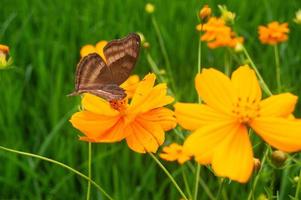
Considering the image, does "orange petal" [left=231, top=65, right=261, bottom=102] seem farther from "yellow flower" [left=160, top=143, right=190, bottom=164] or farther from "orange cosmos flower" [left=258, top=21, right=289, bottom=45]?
"orange cosmos flower" [left=258, top=21, right=289, bottom=45]

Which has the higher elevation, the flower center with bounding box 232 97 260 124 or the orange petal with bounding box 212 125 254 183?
the flower center with bounding box 232 97 260 124

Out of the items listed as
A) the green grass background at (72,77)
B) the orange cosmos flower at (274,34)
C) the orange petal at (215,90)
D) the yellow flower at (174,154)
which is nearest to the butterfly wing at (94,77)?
the orange petal at (215,90)

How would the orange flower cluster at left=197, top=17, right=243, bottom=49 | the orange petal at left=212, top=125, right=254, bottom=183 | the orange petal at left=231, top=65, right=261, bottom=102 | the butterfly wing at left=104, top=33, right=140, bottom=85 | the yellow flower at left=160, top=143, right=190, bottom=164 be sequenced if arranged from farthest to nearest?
the orange flower cluster at left=197, top=17, right=243, bottom=49 < the yellow flower at left=160, top=143, right=190, bottom=164 < the butterfly wing at left=104, top=33, right=140, bottom=85 < the orange petal at left=231, top=65, right=261, bottom=102 < the orange petal at left=212, top=125, right=254, bottom=183

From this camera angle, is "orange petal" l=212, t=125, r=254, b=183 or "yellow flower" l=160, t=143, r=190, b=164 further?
"yellow flower" l=160, t=143, r=190, b=164

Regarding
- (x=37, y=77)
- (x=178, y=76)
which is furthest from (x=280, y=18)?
(x=37, y=77)

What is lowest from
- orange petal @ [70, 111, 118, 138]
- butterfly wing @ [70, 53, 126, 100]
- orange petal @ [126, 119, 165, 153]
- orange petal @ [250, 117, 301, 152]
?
orange petal @ [126, 119, 165, 153]

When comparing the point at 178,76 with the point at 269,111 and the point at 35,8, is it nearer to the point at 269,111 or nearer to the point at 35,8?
the point at 35,8

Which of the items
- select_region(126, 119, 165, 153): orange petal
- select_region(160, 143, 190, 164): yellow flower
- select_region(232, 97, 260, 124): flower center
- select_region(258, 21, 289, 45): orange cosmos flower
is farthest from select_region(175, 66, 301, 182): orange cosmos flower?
select_region(258, 21, 289, 45): orange cosmos flower
